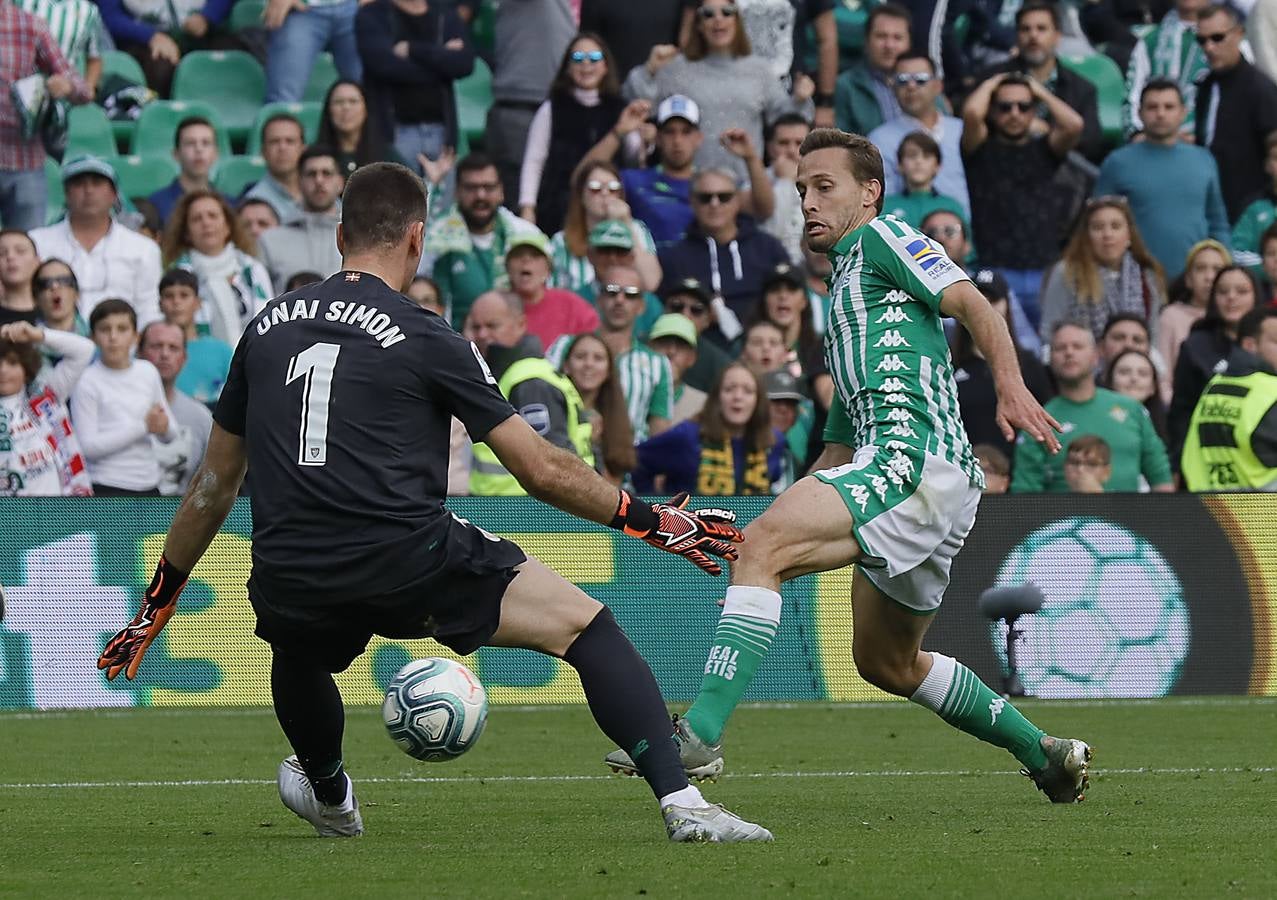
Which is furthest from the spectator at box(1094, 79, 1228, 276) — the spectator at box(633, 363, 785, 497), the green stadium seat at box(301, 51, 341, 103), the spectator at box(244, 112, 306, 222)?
the green stadium seat at box(301, 51, 341, 103)

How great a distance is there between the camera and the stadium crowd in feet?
44.9

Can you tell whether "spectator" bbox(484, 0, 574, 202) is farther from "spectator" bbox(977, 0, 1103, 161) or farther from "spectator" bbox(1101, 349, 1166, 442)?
"spectator" bbox(1101, 349, 1166, 442)

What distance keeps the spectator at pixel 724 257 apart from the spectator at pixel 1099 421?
258cm

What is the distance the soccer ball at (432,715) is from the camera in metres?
6.45

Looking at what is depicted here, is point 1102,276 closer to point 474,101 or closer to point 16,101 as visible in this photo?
point 474,101

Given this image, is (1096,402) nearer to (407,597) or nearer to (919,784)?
(919,784)

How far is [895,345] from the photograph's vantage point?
7.36 meters

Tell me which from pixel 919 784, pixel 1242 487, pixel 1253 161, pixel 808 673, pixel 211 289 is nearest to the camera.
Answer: pixel 919 784

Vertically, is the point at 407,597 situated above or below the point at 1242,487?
above

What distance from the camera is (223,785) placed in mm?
8656

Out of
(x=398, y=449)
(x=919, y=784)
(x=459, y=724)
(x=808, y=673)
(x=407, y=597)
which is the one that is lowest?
(x=808, y=673)

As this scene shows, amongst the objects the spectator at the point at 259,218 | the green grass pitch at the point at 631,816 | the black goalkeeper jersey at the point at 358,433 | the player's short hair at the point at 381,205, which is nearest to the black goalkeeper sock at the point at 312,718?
the green grass pitch at the point at 631,816

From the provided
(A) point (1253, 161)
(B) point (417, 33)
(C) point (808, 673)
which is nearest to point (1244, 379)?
(C) point (808, 673)

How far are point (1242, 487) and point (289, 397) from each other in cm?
907
